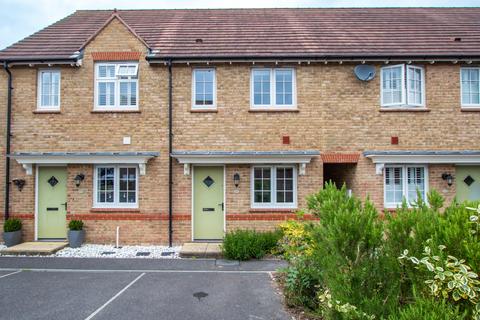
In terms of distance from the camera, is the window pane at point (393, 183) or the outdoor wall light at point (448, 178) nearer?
the outdoor wall light at point (448, 178)

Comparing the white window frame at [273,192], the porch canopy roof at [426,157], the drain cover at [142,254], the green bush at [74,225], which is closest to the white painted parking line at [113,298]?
the drain cover at [142,254]

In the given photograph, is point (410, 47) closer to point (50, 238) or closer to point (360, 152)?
point (360, 152)

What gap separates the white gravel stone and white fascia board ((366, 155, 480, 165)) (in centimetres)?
708

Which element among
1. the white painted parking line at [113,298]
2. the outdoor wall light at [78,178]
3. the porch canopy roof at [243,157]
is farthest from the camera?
the outdoor wall light at [78,178]

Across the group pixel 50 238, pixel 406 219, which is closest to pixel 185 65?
pixel 50 238

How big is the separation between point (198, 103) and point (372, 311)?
8.26m

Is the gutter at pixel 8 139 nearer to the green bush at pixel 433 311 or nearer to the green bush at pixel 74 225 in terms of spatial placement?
the green bush at pixel 74 225

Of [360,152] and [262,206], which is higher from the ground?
[360,152]

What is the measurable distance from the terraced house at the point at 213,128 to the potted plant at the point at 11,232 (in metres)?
0.40

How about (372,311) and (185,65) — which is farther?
(185,65)

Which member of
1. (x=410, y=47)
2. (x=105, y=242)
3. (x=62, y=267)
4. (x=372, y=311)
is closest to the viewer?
(x=372, y=311)

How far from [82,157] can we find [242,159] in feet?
16.2

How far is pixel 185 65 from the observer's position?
10.3 metres

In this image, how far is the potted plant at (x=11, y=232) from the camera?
9.53 m
